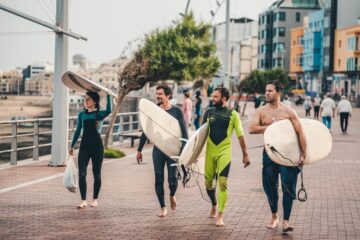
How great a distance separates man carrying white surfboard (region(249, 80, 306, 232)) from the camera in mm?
9469

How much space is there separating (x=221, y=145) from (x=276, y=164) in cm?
69

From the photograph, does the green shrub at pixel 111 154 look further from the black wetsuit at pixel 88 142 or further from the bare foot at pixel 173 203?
the bare foot at pixel 173 203

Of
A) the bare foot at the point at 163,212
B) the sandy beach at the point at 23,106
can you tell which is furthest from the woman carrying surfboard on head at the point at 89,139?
the sandy beach at the point at 23,106

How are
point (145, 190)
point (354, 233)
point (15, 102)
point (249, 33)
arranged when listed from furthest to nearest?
point (15, 102)
point (249, 33)
point (145, 190)
point (354, 233)

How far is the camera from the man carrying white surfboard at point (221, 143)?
32.4 feet

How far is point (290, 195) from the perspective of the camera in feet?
31.0

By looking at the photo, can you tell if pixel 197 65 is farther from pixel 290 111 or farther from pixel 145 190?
pixel 290 111

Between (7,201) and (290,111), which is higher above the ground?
(290,111)

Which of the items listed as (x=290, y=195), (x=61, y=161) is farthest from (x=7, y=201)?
(x=61, y=161)

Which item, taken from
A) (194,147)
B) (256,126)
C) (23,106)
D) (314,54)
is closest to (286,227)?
(256,126)

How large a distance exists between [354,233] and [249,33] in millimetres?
164242

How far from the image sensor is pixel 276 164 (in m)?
9.61

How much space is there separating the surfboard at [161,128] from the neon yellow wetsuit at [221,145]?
2.09 feet

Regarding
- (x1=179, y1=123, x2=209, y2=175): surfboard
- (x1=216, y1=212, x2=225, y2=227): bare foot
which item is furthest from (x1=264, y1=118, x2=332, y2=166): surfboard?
(x1=216, y1=212, x2=225, y2=227): bare foot
